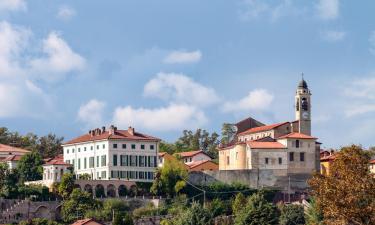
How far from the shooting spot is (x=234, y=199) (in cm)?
10212

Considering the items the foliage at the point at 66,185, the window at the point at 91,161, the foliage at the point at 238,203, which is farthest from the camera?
the window at the point at 91,161

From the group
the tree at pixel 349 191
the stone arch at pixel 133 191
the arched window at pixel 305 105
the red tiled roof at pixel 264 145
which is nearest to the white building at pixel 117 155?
the stone arch at pixel 133 191

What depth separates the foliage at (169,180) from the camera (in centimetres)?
10275

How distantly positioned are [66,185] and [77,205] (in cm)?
316

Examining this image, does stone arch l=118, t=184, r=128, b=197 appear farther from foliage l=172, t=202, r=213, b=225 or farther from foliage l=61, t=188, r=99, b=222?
foliage l=172, t=202, r=213, b=225

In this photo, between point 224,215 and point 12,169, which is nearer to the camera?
point 224,215

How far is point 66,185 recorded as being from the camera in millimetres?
99188

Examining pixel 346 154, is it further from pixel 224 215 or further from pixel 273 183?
pixel 273 183

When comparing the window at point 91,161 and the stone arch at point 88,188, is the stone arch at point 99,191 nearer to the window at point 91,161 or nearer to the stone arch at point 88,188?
the stone arch at point 88,188

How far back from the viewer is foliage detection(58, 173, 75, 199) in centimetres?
9888

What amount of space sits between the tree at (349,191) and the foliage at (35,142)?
2899 inches

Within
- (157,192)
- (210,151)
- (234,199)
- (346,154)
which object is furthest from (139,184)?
(346,154)

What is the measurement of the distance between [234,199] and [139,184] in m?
9.05

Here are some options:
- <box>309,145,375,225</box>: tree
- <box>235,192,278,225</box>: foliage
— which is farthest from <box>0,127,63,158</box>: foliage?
<box>309,145,375,225</box>: tree
